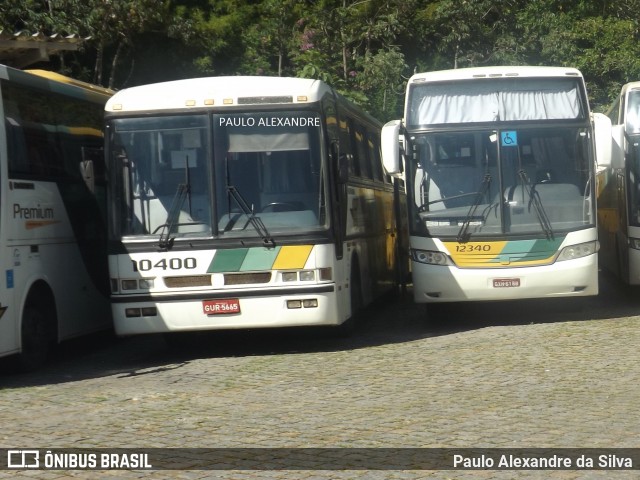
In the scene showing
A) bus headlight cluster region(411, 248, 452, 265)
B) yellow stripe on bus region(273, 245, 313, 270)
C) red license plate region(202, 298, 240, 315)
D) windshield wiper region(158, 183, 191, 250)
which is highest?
windshield wiper region(158, 183, 191, 250)

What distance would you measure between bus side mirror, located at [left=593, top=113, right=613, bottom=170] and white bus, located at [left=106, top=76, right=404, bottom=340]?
361cm

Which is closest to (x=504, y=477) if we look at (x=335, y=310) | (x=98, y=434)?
(x=98, y=434)

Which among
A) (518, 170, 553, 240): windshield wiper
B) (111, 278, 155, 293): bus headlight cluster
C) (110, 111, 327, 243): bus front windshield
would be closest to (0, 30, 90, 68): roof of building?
(110, 111, 327, 243): bus front windshield

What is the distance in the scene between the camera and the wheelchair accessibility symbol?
1602cm

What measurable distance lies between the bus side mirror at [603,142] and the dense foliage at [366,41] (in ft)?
49.9

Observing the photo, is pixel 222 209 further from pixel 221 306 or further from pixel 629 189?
pixel 629 189

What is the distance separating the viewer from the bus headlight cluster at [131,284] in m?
13.9

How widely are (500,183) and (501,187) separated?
54mm

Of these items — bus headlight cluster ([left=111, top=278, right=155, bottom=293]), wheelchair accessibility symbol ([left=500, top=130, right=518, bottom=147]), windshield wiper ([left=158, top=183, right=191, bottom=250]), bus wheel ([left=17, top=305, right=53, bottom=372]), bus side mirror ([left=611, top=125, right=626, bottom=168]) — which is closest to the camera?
bus wheel ([left=17, top=305, right=53, bottom=372])

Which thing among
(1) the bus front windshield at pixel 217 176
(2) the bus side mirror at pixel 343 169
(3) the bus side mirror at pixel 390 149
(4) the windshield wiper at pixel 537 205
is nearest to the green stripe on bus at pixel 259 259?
(1) the bus front windshield at pixel 217 176

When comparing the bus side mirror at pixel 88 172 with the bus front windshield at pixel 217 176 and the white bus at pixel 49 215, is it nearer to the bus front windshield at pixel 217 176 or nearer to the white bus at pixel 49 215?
the white bus at pixel 49 215

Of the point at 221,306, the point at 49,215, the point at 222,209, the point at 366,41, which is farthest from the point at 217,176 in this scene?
the point at 366,41

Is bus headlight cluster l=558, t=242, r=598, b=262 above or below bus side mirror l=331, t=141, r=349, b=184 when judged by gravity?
below

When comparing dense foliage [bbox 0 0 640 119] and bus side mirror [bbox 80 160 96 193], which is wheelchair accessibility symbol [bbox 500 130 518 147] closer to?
bus side mirror [bbox 80 160 96 193]
